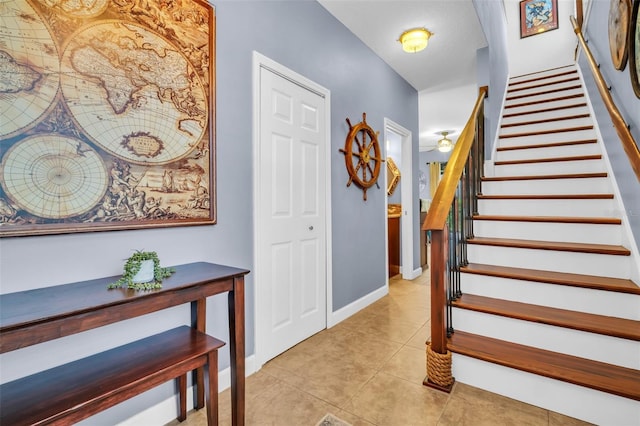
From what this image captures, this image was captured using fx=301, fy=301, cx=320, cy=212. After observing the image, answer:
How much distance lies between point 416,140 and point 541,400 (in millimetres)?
3537

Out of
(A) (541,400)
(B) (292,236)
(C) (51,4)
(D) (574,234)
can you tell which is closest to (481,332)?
(A) (541,400)

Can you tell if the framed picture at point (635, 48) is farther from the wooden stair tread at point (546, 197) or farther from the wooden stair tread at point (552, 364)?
the wooden stair tread at point (552, 364)

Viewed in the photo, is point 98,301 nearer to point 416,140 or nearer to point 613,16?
point 613,16

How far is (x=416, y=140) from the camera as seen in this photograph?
14.6 ft

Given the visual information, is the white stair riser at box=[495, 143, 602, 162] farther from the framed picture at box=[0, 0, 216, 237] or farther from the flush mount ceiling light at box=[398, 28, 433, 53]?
the framed picture at box=[0, 0, 216, 237]

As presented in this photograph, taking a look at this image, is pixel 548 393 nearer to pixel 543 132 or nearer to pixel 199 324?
pixel 199 324

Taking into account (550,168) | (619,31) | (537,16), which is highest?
(537,16)

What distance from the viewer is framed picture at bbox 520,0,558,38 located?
572 centimetres

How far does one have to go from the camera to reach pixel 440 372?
1.78 m

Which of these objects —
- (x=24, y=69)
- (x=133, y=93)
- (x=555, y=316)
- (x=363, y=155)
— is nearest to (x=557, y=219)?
(x=555, y=316)

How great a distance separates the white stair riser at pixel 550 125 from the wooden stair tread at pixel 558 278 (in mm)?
2079

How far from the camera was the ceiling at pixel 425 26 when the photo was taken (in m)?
2.62

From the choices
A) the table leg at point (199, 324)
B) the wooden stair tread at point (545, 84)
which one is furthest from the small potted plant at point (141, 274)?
the wooden stair tread at point (545, 84)

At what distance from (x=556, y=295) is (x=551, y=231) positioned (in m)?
0.62
